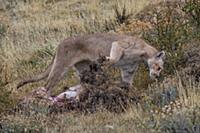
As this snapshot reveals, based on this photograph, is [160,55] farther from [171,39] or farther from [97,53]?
[97,53]

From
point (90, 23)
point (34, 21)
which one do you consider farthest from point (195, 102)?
point (34, 21)

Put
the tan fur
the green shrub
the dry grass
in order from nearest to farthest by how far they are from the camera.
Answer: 1. the dry grass
2. the green shrub
3. the tan fur

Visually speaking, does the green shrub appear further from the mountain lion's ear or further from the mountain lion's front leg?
the mountain lion's front leg

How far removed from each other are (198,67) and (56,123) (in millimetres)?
3171

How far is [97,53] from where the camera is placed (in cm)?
1300

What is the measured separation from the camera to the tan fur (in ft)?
42.7

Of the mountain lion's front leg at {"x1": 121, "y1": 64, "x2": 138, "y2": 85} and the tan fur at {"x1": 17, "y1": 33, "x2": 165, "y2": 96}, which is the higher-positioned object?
the tan fur at {"x1": 17, "y1": 33, "x2": 165, "y2": 96}

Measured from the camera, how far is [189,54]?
1280 centimetres

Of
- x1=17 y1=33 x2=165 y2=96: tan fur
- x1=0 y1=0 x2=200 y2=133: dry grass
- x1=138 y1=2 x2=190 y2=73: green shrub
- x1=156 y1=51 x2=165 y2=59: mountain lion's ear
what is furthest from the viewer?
x1=17 y1=33 x2=165 y2=96: tan fur

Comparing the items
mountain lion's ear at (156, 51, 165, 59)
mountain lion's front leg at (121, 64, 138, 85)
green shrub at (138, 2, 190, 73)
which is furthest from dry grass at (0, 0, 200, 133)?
green shrub at (138, 2, 190, 73)

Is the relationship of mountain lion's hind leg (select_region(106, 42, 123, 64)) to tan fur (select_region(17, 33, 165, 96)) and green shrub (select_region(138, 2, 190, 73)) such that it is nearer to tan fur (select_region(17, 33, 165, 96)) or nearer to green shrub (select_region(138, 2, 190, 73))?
tan fur (select_region(17, 33, 165, 96))

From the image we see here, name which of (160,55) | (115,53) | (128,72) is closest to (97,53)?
(115,53)

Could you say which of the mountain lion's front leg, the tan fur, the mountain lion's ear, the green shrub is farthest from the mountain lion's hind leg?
the green shrub

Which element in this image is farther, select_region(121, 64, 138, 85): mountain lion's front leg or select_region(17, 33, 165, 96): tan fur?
select_region(17, 33, 165, 96): tan fur
